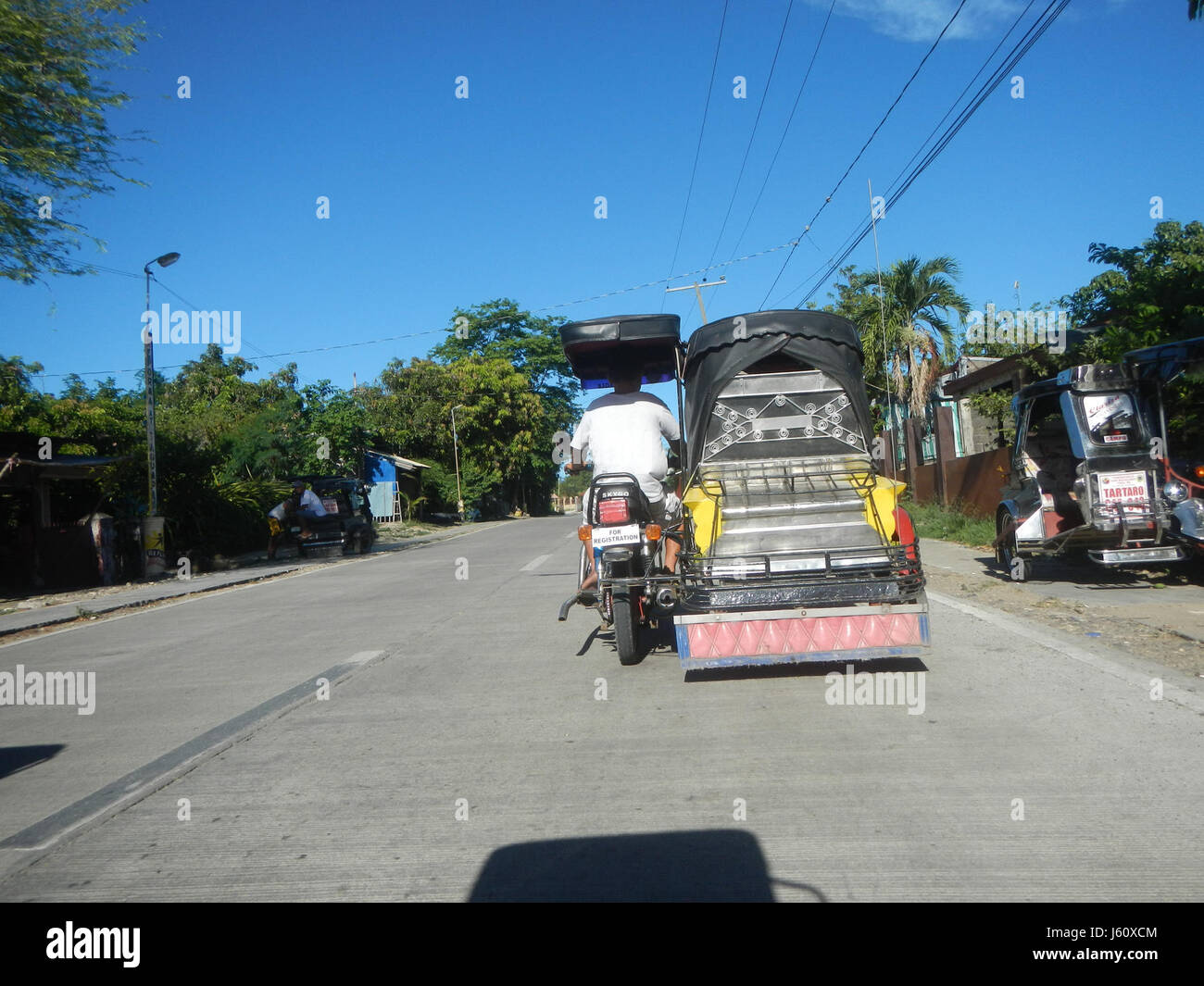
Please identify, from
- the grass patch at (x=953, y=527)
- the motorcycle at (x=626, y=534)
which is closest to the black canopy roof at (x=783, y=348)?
the motorcycle at (x=626, y=534)

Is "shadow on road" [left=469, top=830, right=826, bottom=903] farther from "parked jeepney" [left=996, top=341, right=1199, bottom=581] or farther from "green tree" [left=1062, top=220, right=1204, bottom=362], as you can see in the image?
"green tree" [left=1062, top=220, right=1204, bottom=362]

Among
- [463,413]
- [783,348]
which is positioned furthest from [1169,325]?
[463,413]

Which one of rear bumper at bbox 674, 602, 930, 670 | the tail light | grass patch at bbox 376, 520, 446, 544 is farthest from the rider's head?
grass patch at bbox 376, 520, 446, 544

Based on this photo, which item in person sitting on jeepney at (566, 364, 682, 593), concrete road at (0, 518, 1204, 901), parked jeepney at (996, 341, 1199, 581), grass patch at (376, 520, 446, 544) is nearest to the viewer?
concrete road at (0, 518, 1204, 901)

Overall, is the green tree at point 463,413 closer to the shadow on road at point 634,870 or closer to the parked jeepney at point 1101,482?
the parked jeepney at point 1101,482

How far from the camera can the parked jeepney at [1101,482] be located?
10.4m

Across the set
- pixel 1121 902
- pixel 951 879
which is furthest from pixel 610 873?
pixel 1121 902

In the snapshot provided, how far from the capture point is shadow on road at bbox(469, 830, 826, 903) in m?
3.34

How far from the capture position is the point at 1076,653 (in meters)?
7.27

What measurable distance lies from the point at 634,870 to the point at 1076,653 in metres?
5.12

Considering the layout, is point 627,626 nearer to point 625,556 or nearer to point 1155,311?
point 625,556

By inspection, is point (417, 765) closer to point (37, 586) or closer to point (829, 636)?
point (829, 636)

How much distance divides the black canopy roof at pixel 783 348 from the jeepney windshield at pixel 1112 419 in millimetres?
4266

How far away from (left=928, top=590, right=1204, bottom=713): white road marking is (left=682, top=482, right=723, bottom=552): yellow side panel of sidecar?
9.30ft
